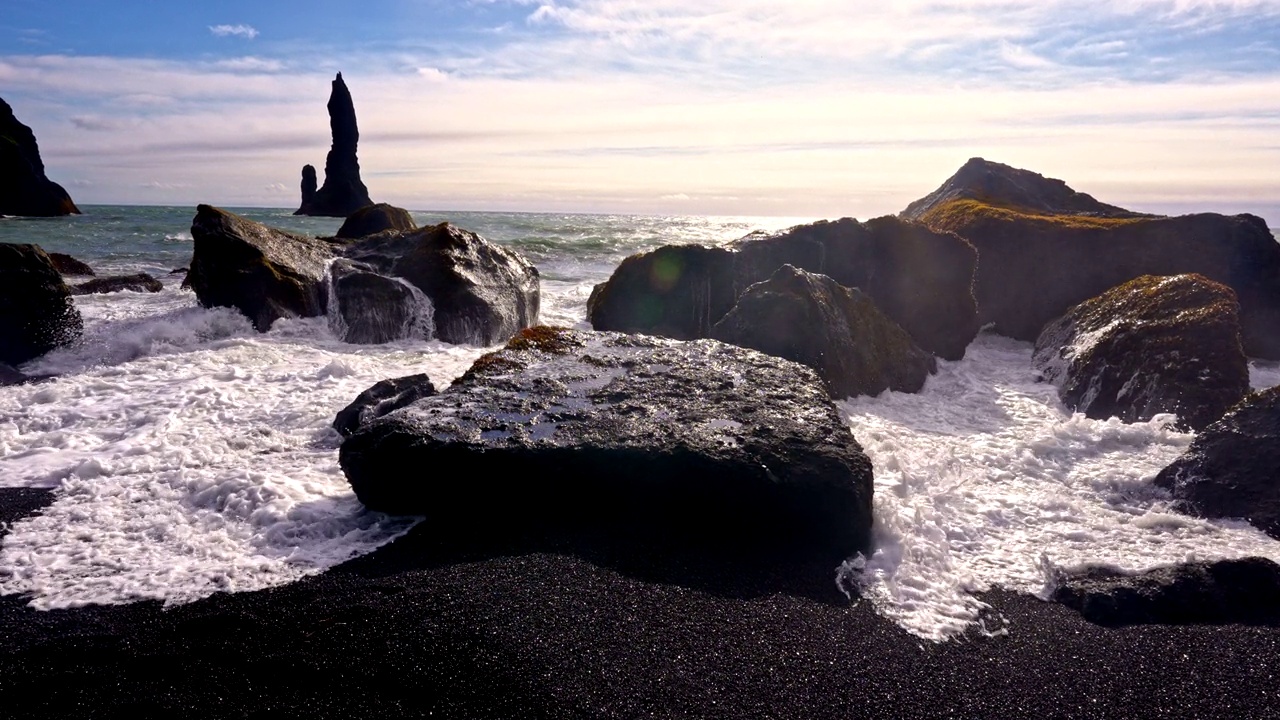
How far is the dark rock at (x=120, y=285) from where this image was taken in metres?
16.9

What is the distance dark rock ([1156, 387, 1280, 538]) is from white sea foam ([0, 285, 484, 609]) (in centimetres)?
600

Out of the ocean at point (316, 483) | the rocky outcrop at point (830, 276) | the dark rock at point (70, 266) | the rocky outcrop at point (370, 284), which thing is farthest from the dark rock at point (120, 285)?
the rocky outcrop at point (830, 276)

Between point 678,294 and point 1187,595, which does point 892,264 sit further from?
point 1187,595

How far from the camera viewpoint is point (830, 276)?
11.9 m

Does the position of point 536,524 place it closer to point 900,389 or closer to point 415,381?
point 415,381

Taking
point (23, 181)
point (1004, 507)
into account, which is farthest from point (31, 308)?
point (23, 181)

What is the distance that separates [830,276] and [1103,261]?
483 cm

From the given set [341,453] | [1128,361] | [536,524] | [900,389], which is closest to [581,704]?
[536,524]

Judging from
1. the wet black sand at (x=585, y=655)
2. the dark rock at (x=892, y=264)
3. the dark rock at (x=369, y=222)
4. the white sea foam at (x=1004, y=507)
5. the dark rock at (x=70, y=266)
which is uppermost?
the dark rock at (x=369, y=222)

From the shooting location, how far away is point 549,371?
677 centimetres

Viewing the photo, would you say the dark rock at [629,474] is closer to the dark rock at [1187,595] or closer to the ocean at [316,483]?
the ocean at [316,483]

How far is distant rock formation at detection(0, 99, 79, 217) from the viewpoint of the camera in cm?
6694

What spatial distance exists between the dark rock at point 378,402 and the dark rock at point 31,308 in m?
5.88

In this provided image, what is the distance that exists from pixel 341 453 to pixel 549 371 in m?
1.89
